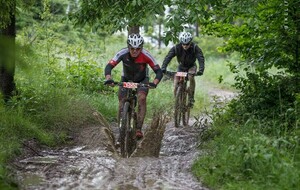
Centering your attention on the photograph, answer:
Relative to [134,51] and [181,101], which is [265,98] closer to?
[134,51]

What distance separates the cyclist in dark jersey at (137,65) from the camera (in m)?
8.13

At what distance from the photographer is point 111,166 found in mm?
6977

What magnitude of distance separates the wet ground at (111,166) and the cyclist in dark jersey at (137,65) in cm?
44

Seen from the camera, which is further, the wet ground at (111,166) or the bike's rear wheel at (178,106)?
the bike's rear wheel at (178,106)

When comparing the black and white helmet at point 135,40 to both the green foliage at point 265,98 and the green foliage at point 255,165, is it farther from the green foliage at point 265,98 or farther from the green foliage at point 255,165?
the green foliage at point 255,165

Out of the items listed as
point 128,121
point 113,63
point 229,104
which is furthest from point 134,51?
point 229,104

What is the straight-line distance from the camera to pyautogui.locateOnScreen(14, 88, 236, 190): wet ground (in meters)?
5.85

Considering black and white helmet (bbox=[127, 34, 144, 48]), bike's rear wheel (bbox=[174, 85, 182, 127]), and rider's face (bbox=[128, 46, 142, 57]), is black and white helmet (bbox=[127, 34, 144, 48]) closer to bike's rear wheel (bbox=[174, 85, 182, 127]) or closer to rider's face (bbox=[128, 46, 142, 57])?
rider's face (bbox=[128, 46, 142, 57])

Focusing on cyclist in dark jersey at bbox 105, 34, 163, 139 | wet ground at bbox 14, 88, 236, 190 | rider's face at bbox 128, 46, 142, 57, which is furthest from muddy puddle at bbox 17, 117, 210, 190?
rider's face at bbox 128, 46, 142, 57

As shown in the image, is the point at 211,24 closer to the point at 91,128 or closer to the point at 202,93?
the point at 91,128

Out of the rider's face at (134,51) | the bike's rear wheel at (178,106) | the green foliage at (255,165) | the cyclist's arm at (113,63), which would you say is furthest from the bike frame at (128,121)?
the bike's rear wheel at (178,106)

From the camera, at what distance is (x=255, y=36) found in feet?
29.5

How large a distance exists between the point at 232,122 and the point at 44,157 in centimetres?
341

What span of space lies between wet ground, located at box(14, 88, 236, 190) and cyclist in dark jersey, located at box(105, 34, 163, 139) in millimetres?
440
